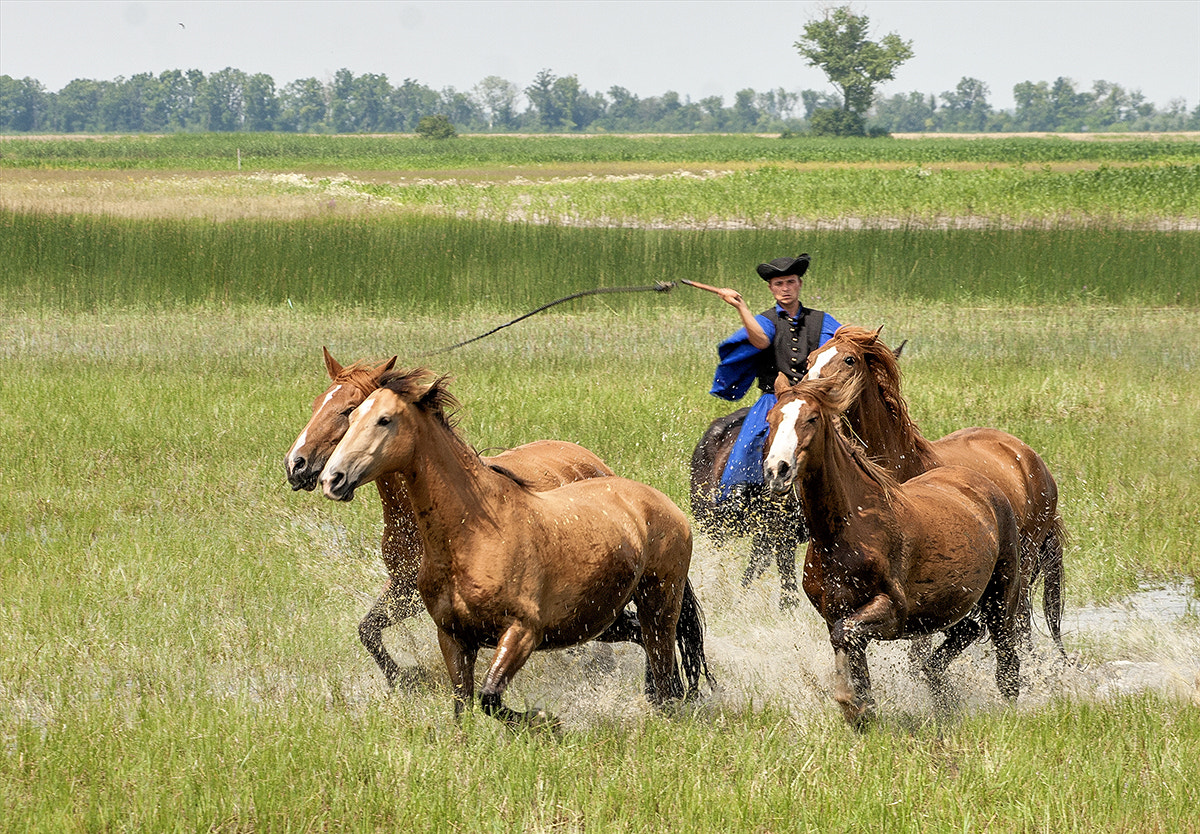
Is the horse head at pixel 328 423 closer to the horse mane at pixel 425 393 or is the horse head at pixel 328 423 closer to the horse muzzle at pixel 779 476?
the horse mane at pixel 425 393

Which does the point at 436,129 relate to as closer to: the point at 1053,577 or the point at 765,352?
the point at 765,352

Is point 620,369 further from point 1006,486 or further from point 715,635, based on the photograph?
point 1006,486

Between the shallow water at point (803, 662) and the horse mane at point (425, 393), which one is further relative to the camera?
the shallow water at point (803, 662)

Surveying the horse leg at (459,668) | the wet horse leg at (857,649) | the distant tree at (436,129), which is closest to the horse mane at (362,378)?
the horse leg at (459,668)

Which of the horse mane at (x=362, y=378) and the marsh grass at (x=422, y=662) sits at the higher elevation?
the horse mane at (x=362, y=378)

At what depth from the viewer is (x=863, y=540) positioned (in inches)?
210

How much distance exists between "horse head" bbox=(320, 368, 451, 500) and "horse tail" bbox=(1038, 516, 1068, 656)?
11.9ft

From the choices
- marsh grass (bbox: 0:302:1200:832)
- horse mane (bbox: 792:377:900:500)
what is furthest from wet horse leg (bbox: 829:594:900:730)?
horse mane (bbox: 792:377:900:500)

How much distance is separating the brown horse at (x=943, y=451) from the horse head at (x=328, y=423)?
191 centimetres

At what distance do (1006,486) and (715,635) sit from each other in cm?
192

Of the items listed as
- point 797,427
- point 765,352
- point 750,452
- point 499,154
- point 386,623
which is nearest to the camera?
point 797,427

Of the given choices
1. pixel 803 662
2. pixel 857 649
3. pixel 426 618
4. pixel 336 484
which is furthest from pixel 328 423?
pixel 803 662

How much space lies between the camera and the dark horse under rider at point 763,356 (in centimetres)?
732

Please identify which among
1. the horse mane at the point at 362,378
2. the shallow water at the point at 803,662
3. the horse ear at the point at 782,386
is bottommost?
the shallow water at the point at 803,662
